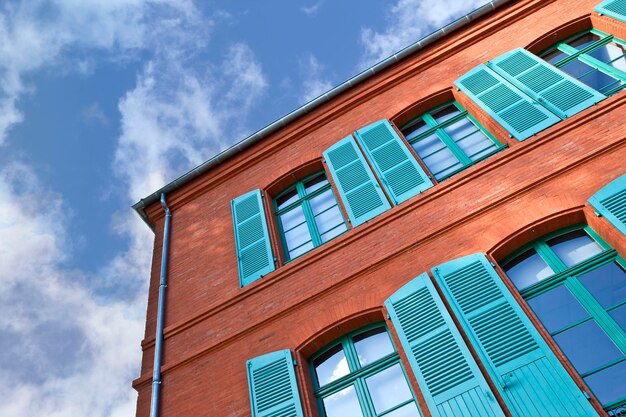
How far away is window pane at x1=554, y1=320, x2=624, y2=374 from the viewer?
5145 millimetres

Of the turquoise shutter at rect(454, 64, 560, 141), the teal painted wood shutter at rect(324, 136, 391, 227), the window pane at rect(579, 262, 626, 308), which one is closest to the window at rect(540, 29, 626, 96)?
the turquoise shutter at rect(454, 64, 560, 141)

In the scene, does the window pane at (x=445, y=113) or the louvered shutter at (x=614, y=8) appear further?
the window pane at (x=445, y=113)

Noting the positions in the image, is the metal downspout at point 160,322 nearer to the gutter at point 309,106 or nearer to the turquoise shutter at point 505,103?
the gutter at point 309,106

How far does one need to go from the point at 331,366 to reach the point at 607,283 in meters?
2.81

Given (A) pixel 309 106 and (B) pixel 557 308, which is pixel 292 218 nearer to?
(A) pixel 309 106

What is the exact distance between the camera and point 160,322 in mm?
8109

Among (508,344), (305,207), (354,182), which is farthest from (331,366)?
(305,207)

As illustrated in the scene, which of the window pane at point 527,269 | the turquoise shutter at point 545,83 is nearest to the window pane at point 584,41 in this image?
the turquoise shutter at point 545,83

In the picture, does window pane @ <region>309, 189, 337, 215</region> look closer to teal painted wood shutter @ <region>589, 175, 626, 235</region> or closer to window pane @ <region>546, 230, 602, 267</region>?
window pane @ <region>546, 230, 602, 267</region>

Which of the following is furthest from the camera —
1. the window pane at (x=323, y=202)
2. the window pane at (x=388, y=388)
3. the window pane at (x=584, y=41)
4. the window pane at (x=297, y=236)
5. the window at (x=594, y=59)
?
the window pane at (x=584, y=41)

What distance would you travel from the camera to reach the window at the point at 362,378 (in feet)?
19.6

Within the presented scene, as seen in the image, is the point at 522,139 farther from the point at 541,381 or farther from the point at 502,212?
the point at 541,381

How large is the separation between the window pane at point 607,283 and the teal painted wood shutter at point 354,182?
255cm

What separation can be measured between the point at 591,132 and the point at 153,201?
22.0 feet
